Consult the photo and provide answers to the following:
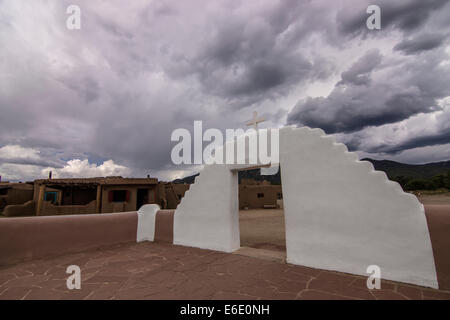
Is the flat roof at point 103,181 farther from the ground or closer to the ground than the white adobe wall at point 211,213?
farther from the ground

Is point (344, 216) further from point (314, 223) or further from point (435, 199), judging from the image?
point (435, 199)

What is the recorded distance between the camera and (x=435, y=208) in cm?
346

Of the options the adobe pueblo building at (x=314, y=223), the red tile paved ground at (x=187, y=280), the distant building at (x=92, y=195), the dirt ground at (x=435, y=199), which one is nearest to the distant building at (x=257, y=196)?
the distant building at (x=92, y=195)

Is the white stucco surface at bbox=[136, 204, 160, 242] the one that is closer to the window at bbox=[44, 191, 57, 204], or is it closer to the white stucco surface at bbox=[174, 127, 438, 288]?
the white stucco surface at bbox=[174, 127, 438, 288]

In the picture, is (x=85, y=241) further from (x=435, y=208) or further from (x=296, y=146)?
(x=435, y=208)

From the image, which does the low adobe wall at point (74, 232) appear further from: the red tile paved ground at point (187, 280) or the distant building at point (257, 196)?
the distant building at point (257, 196)

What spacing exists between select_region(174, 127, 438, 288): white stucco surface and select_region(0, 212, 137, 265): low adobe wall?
3.53m

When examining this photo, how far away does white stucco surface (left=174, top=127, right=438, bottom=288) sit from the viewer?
3.51 meters

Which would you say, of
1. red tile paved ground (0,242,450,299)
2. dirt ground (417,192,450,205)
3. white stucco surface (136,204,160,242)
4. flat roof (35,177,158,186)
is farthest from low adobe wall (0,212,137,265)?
dirt ground (417,192,450,205)

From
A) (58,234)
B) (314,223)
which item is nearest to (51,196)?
(58,234)

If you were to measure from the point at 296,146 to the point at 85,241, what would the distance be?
246 inches

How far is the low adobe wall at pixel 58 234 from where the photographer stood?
507 cm

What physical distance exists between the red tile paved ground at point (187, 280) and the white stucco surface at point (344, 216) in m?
0.27
